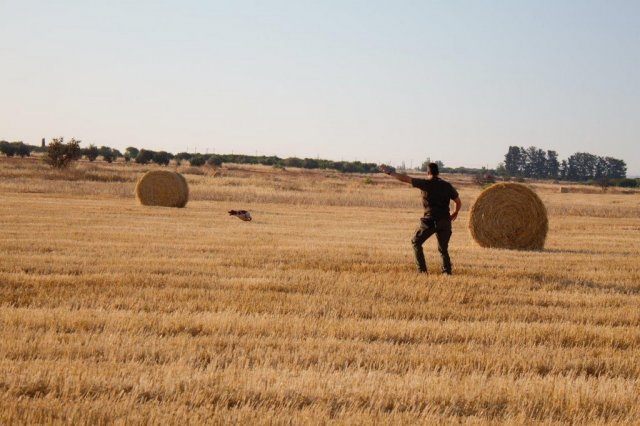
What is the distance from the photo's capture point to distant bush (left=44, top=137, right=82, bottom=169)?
2633 inches

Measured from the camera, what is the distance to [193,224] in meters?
22.7

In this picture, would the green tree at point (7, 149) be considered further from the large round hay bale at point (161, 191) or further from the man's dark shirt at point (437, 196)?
the man's dark shirt at point (437, 196)

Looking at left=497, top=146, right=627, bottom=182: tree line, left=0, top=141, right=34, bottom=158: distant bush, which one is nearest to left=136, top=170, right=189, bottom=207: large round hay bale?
left=0, top=141, right=34, bottom=158: distant bush

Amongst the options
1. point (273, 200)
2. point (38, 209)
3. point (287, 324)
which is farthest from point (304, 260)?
point (273, 200)

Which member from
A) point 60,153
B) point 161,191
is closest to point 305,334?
point 161,191

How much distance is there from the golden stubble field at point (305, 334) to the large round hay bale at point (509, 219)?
2.41m

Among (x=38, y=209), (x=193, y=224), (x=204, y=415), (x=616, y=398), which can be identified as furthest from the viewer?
(x=38, y=209)

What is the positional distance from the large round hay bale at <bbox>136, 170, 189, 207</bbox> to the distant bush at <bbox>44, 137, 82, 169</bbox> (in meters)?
38.5

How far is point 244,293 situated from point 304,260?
3878mm

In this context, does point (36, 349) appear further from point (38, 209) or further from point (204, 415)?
point (38, 209)

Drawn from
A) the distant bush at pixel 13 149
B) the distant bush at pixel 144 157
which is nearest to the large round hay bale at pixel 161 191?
the distant bush at pixel 13 149

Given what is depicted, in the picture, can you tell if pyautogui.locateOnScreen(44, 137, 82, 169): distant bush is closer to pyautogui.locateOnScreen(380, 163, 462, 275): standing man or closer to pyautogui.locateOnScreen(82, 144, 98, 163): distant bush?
pyautogui.locateOnScreen(82, 144, 98, 163): distant bush

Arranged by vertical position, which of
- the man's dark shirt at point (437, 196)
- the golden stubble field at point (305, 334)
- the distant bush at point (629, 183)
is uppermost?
the distant bush at point (629, 183)

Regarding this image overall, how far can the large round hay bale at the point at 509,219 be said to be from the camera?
19453 millimetres
